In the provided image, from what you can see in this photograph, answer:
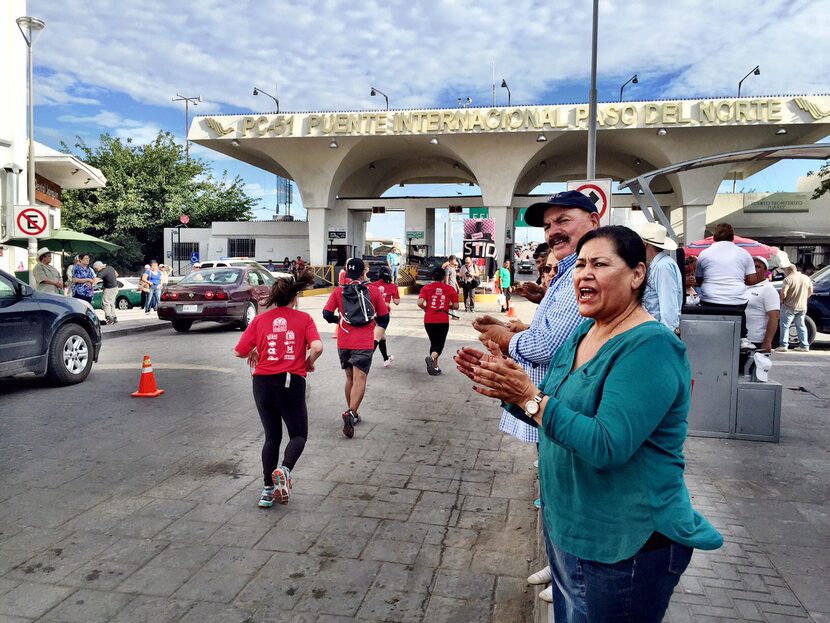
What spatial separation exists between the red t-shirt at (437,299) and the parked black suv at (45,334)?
486 centimetres

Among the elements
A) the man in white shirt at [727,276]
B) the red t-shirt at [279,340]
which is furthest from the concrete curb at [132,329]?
the man in white shirt at [727,276]

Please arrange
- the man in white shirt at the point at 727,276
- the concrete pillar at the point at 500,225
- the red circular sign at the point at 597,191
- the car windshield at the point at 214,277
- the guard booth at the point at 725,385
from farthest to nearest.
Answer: the concrete pillar at the point at 500,225 < the car windshield at the point at 214,277 < the red circular sign at the point at 597,191 < the man in white shirt at the point at 727,276 < the guard booth at the point at 725,385

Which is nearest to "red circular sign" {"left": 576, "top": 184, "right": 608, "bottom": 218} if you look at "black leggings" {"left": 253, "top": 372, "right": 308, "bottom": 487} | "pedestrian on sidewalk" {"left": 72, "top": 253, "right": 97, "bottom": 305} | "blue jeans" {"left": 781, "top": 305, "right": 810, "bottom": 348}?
"blue jeans" {"left": 781, "top": 305, "right": 810, "bottom": 348}

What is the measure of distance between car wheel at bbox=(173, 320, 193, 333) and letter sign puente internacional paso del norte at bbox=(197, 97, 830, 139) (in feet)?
52.4

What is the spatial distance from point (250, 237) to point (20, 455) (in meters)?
Answer: 33.0

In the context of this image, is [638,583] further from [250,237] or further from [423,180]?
[423,180]

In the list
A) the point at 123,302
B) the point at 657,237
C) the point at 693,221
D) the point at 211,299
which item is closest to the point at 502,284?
the point at 211,299

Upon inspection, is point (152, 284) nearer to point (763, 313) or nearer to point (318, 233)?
point (318, 233)

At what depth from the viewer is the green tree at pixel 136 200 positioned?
1545 inches

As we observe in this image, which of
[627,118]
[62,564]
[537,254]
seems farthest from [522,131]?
[62,564]

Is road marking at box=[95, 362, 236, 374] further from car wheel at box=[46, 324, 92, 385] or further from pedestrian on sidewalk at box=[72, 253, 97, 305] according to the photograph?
pedestrian on sidewalk at box=[72, 253, 97, 305]

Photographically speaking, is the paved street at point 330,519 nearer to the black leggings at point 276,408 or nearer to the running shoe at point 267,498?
the running shoe at point 267,498

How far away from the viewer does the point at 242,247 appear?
124 feet

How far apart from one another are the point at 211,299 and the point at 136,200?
1144 inches
